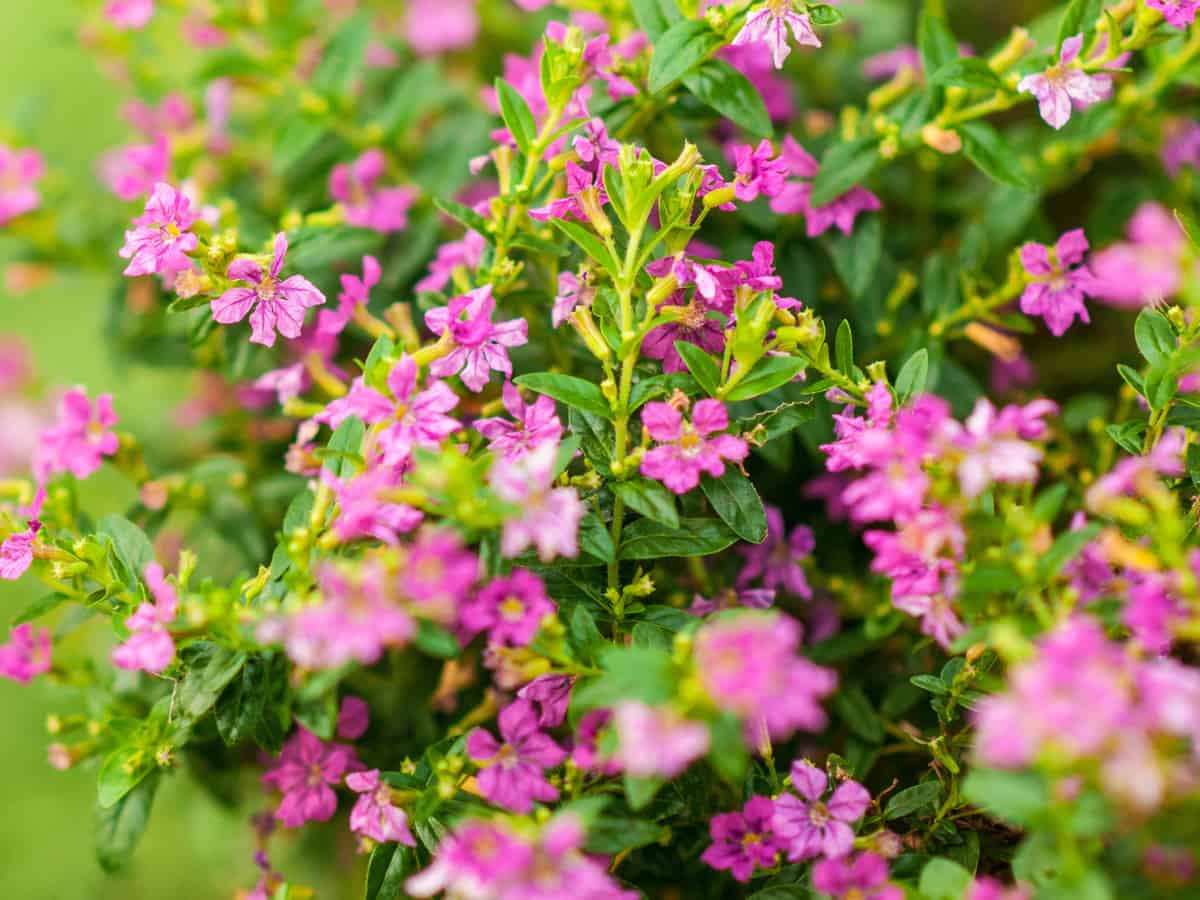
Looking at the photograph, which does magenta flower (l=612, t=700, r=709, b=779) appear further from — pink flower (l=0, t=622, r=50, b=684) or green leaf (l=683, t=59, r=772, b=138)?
pink flower (l=0, t=622, r=50, b=684)

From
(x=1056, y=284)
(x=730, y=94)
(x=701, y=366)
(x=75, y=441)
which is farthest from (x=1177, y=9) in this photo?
(x=75, y=441)

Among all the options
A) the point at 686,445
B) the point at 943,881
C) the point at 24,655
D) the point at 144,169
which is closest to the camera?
the point at 943,881

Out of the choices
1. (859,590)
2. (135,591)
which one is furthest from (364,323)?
(859,590)

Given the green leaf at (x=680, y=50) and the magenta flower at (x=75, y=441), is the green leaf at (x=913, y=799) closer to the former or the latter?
the green leaf at (x=680, y=50)

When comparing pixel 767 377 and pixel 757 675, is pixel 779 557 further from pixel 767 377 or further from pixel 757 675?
pixel 757 675

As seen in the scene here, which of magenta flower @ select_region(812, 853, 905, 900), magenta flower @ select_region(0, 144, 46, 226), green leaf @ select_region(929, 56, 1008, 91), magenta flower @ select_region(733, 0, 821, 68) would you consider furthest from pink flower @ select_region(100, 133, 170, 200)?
magenta flower @ select_region(812, 853, 905, 900)

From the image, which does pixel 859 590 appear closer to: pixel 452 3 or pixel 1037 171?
pixel 1037 171

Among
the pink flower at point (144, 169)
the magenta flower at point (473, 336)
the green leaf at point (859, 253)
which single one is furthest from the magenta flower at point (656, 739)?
the pink flower at point (144, 169)
